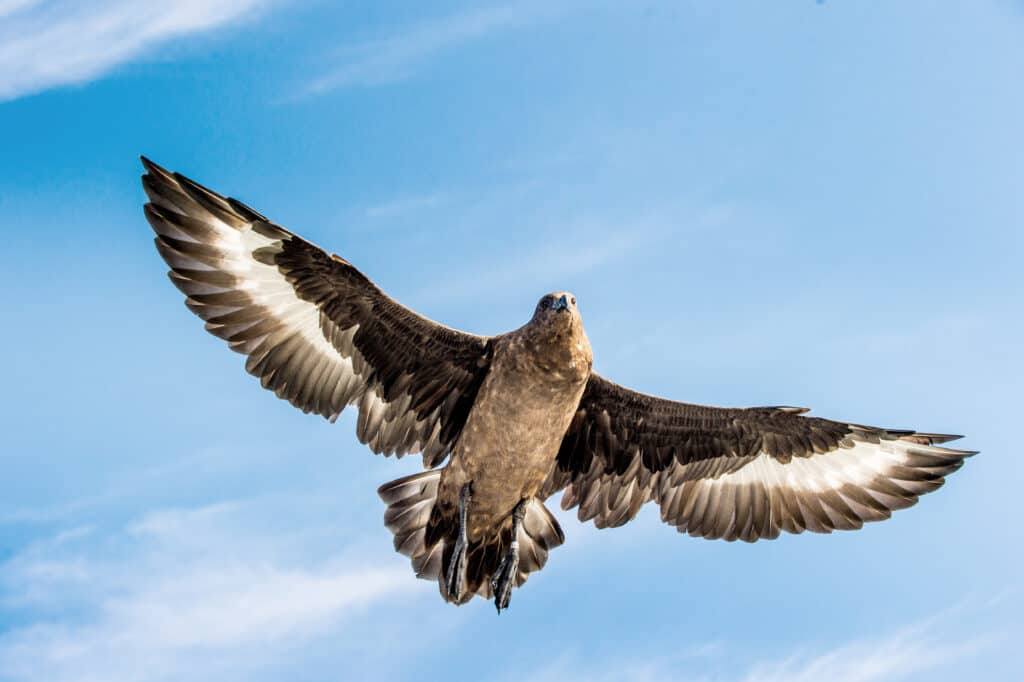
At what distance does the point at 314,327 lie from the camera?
10016mm

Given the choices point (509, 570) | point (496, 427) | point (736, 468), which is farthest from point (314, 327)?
point (736, 468)

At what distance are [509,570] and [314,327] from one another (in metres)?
2.37

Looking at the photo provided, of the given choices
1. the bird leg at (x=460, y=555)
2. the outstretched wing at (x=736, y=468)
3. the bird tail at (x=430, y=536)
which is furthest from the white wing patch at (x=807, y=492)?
the bird leg at (x=460, y=555)

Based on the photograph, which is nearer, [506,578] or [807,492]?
[506,578]

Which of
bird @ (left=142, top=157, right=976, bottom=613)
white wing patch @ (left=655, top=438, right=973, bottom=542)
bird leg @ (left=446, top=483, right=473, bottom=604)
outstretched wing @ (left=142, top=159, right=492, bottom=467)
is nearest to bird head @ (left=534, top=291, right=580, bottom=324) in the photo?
bird @ (left=142, top=157, right=976, bottom=613)

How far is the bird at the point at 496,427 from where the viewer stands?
9680 mm

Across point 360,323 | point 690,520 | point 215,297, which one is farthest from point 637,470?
point 215,297

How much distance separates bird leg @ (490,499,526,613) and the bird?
0.01 metres

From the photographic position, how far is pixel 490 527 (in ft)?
33.1

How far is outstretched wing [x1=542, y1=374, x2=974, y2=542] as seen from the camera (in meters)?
10.5

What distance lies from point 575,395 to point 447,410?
108cm

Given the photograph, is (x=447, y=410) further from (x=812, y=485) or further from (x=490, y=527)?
(x=812, y=485)

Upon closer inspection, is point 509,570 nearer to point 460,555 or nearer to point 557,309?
point 460,555

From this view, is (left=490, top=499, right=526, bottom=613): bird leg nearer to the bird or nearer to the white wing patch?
the bird
